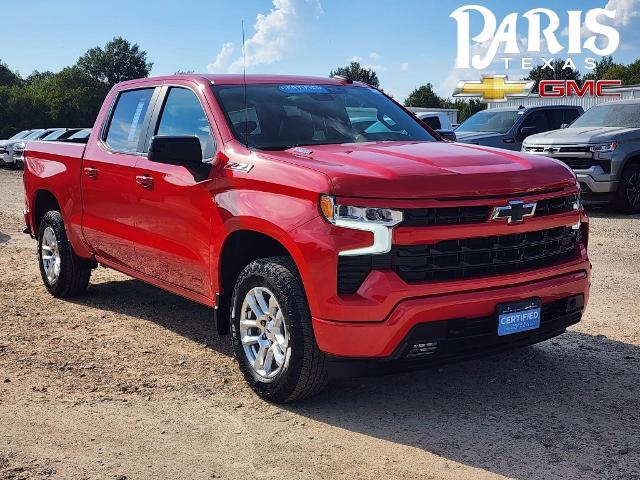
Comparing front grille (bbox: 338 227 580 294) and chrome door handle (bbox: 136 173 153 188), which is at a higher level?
chrome door handle (bbox: 136 173 153 188)

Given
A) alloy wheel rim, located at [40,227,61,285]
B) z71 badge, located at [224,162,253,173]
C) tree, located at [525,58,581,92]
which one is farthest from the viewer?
tree, located at [525,58,581,92]

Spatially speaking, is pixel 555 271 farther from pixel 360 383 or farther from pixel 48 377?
pixel 48 377

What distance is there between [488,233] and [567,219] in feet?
2.31

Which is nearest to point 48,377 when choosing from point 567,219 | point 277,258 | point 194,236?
point 194,236

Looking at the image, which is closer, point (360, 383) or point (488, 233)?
point (488, 233)

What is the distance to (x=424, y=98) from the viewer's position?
340 ft

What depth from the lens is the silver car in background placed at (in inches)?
497

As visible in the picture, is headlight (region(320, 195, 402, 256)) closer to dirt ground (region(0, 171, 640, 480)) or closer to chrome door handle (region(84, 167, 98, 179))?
dirt ground (region(0, 171, 640, 480))

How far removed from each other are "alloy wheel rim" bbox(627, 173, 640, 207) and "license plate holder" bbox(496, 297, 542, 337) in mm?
9307

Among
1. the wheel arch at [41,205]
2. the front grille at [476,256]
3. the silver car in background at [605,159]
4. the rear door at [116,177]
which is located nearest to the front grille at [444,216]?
the front grille at [476,256]

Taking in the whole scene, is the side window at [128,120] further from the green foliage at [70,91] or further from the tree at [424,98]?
the tree at [424,98]

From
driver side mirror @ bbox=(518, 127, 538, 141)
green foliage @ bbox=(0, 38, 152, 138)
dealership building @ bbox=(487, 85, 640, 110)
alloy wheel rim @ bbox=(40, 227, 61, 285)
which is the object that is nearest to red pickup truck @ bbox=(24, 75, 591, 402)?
alloy wheel rim @ bbox=(40, 227, 61, 285)

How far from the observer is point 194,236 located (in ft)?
16.6

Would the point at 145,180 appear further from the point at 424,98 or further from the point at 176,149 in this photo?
the point at 424,98
